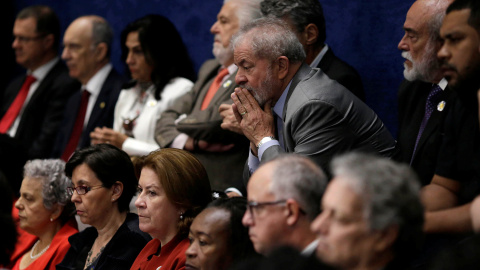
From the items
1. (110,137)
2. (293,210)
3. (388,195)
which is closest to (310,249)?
(293,210)

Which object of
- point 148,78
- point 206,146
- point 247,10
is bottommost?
point 206,146

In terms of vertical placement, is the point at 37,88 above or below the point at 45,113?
above

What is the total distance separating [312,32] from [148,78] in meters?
1.47

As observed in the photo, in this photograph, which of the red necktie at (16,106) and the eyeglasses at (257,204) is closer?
the eyeglasses at (257,204)

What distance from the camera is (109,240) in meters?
3.70

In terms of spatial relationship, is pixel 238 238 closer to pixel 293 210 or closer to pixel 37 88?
pixel 293 210

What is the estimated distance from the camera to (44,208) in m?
4.09

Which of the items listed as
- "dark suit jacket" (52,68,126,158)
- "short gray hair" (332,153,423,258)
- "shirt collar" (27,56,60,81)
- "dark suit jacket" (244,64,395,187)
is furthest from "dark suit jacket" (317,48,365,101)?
"shirt collar" (27,56,60,81)

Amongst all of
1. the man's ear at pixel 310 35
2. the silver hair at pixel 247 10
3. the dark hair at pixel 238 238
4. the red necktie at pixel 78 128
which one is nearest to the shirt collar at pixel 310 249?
the dark hair at pixel 238 238

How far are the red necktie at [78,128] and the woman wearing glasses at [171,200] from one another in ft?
7.34

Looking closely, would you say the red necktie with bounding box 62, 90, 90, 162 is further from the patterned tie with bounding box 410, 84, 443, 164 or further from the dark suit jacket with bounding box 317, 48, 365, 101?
the patterned tie with bounding box 410, 84, 443, 164

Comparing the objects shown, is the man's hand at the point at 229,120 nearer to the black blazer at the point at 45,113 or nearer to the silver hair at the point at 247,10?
the silver hair at the point at 247,10

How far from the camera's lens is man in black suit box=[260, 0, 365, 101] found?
157 inches

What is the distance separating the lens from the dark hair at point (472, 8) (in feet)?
9.17
